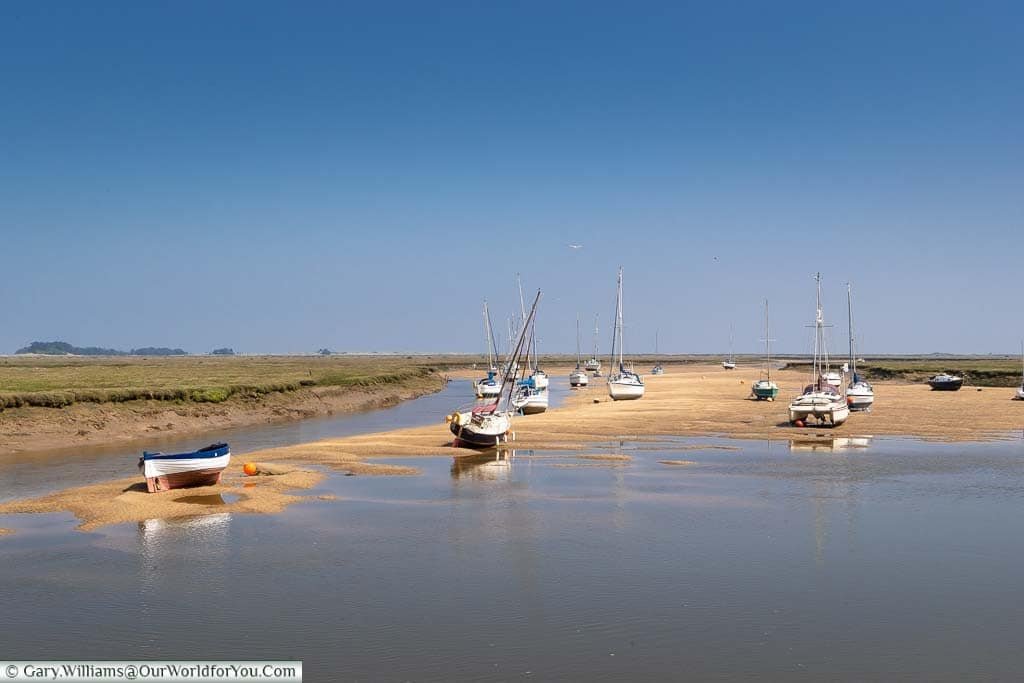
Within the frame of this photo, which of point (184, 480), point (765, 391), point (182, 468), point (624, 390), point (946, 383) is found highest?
point (624, 390)

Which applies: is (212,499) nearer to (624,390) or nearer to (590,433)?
(590,433)

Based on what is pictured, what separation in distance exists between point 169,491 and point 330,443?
1705cm

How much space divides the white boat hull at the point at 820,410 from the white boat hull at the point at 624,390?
1053 inches

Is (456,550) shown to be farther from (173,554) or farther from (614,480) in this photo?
(614,480)

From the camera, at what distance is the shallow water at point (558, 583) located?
56.3ft

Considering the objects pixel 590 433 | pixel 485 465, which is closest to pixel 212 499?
pixel 485 465

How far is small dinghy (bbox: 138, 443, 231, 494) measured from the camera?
34.1m

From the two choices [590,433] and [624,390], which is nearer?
[590,433]

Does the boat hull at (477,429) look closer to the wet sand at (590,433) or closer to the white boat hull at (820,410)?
the wet sand at (590,433)

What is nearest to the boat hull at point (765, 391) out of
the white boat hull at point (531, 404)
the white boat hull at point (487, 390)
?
the white boat hull at point (531, 404)

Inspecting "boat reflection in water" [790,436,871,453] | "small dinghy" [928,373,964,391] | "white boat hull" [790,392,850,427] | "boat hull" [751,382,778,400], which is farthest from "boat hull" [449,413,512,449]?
"small dinghy" [928,373,964,391]

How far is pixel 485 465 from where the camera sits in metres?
44.1

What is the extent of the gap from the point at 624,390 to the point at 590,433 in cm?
2887

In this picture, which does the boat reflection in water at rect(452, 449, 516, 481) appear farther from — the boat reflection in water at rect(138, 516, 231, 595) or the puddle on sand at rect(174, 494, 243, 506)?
the boat reflection in water at rect(138, 516, 231, 595)
